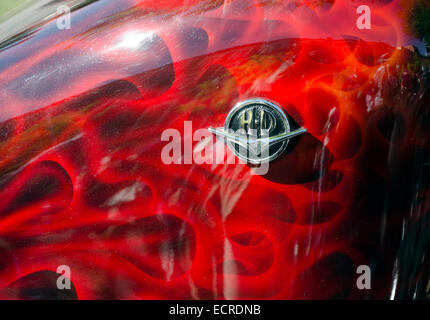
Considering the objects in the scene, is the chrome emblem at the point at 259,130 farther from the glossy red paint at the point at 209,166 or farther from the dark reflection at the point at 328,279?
the dark reflection at the point at 328,279

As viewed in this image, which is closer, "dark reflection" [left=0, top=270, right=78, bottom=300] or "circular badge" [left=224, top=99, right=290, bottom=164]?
"circular badge" [left=224, top=99, right=290, bottom=164]

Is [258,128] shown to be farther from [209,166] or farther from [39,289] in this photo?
[39,289]

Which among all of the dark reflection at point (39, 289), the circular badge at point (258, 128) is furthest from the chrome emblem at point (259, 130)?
the dark reflection at point (39, 289)

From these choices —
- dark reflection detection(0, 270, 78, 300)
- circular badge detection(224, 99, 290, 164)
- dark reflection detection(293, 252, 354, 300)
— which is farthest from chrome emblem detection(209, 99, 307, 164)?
dark reflection detection(0, 270, 78, 300)

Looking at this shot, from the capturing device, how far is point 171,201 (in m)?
1.25

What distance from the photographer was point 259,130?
117 cm

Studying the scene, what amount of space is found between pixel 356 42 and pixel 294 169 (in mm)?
416

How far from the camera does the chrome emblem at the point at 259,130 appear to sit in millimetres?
1176

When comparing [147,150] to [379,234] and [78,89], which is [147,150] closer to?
[78,89]

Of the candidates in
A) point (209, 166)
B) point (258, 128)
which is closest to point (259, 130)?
point (258, 128)

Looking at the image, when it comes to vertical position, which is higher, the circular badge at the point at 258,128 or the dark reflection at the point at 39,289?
the circular badge at the point at 258,128

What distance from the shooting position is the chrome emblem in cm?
118

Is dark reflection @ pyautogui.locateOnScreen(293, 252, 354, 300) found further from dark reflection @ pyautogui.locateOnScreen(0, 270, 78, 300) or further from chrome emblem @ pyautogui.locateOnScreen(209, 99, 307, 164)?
dark reflection @ pyautogui.locateOnScreen(0, 270, 78, 300)
